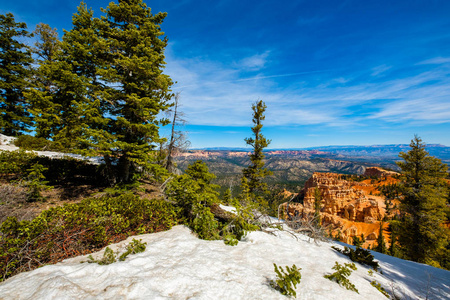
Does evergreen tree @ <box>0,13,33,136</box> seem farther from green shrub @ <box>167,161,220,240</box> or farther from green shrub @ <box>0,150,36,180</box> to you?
green shrub @ <box>167,161,220,240</box>

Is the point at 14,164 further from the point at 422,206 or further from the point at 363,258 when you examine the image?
the point at 422,206

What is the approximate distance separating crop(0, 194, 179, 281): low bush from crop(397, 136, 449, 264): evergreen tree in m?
23.4

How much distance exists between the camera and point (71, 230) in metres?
3.63

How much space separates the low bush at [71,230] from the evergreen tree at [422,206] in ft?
76.9

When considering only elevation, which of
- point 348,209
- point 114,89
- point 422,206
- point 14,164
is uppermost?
point 114,89

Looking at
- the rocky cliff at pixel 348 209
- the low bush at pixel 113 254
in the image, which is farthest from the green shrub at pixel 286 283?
the rocky cliff at pixel 348 209

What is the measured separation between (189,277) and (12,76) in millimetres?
26808

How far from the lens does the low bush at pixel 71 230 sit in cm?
289

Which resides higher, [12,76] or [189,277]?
[12,76]

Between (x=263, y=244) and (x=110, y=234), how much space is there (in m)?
4.16

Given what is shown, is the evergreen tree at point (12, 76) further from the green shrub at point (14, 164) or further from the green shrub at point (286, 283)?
the green shrub at point (286, 283)

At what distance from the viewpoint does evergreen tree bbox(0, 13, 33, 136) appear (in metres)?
16.5

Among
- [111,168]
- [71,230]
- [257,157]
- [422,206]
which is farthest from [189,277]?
[422,206]

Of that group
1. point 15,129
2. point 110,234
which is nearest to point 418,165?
point 110,234
